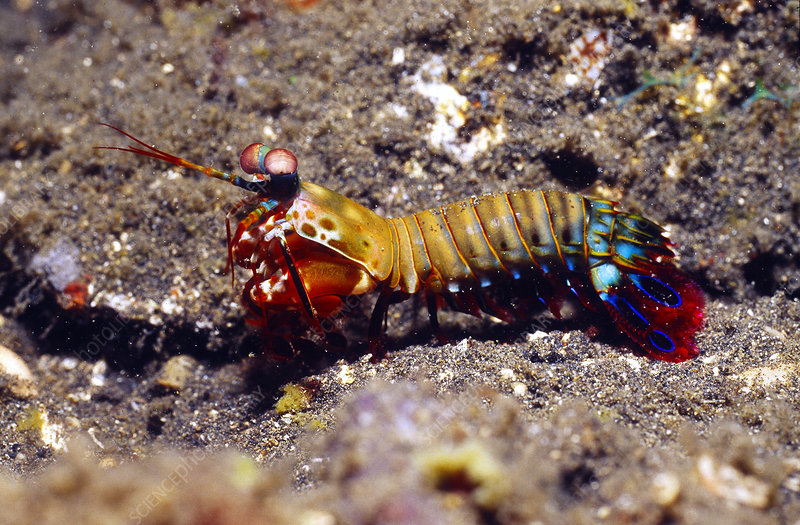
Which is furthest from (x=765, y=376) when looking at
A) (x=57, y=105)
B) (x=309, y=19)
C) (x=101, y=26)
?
(x=101, y=26)

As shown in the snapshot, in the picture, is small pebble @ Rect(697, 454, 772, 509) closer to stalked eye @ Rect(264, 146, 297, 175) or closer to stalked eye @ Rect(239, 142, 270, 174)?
stalked eye @ Rect(264, 146, 297, 175)

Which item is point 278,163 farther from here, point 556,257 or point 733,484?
point 733,484

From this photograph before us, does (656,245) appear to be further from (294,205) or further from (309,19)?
(309,19)

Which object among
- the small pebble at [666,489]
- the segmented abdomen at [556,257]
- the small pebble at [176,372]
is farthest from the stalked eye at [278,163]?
the small pebble at [666,489]

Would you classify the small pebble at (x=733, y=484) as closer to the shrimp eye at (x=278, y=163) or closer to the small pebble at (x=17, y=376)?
the shrimp eye at (x=278, y=163)

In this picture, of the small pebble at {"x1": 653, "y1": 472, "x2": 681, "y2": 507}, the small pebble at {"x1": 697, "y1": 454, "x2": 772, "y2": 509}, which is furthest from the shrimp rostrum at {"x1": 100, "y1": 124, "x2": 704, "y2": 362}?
the small pebble at {"x1": 653, "y1": 472, "x2": 681, "y2": 507}

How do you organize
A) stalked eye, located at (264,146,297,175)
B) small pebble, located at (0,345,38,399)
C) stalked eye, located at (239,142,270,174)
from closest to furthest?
stalked eye, located at (264,146,297,175)
stalked eye, located at (239,142,270,174)
small pebble, located at (0,345,38,399)

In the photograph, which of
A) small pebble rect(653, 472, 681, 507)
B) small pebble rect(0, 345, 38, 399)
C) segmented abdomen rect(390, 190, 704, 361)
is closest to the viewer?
small pebble rect(653, 472, 681, 507)
